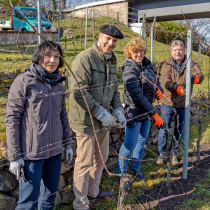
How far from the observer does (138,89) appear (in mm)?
2641

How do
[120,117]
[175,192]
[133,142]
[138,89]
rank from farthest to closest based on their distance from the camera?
[175,192] < [133,142] < [138,89] < [120,117]

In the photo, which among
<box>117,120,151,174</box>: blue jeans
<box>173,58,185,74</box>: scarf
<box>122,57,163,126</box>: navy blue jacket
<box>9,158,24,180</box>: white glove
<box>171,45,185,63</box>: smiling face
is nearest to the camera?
<box>9,158,24,180</box>: white glove

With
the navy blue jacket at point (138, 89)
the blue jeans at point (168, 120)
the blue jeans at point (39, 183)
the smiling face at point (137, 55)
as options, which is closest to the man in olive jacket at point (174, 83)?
the blue jeans at point (168, 120)

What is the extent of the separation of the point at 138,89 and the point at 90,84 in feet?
2.20

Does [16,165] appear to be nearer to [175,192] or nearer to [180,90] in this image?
[175,192]

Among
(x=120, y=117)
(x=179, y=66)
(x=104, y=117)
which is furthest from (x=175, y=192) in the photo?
(x=179, y=66)

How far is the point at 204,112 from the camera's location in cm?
600

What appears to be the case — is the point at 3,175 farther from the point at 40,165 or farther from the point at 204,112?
the point at 204,112

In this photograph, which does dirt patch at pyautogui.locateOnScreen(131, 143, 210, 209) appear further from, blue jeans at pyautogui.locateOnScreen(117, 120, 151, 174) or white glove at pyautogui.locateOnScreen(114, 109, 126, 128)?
white glove at pyautogui.locateOnScreen(114, 109, 126, 128)

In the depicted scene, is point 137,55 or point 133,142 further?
point 133,142

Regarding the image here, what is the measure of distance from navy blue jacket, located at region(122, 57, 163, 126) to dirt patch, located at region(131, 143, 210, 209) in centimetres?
94

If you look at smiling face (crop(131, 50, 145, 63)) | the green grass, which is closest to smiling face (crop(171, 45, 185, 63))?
smiling face (crop(131, 50, 145, 63))

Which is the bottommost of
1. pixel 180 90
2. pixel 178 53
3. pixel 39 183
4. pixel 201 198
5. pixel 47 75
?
pixel 201 198

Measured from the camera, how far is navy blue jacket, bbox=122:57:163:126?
2.65 meters
